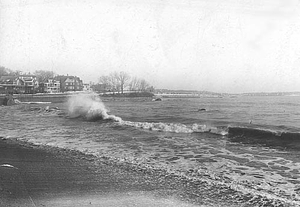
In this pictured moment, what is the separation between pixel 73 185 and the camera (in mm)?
5930

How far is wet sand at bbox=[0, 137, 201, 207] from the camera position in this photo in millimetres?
4957

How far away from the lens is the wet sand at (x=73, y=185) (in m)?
4.96

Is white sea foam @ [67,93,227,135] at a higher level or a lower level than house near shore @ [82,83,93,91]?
lower

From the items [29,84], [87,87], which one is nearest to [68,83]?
[29,84]

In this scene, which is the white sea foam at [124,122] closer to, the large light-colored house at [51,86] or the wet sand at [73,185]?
the wet sand at [73,185]

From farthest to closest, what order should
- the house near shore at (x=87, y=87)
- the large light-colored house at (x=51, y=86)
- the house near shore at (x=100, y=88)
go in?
the house near shore at (x=87, y=87), the house near shore at (x=100, y=88), the large light-colored house at (x=51, y=86)

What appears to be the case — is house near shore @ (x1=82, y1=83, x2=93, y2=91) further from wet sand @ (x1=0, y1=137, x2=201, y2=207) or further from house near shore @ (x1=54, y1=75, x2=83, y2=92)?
wet sand @ (x1=0, y1=137, x2=201, y2=207)

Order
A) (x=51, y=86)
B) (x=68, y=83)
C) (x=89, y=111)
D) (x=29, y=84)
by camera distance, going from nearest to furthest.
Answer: (x=89, y=111) → (x=29, y=84) → (x=51, y=86) → (x=68, y=83)

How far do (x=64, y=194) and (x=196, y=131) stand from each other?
1223 cm

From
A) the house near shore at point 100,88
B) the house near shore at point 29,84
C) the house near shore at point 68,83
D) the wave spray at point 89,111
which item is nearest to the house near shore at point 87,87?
the house near shore at point 100,88

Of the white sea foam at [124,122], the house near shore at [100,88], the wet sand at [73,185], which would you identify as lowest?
the white sea foam at [124,122]

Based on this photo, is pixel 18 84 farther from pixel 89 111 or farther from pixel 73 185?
pixel 73 185

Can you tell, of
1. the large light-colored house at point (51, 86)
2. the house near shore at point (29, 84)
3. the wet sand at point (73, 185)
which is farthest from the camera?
the large light-colored house at point (51, 86)

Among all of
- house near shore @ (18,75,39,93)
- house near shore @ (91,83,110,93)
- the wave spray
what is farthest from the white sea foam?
house near shore @ (91,83,110,93)
